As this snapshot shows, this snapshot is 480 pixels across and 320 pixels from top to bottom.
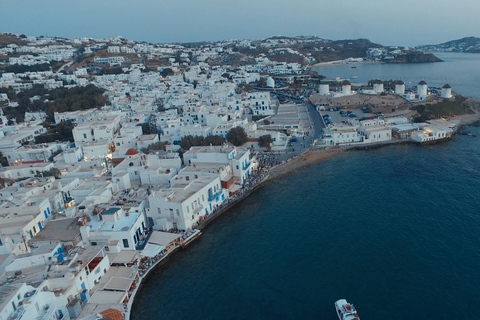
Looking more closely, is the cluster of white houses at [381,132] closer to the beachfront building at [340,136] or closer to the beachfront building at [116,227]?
the beachfront building at [340,136]

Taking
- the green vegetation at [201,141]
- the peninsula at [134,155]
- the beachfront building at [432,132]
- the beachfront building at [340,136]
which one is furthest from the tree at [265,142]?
the beachfront building at [432,132]

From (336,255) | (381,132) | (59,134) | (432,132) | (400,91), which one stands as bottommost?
(336,255)

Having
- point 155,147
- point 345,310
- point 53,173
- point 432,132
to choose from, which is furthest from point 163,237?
point 432,132

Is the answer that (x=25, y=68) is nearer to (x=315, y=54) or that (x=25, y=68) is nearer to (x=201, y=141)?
(x=201, y=141)

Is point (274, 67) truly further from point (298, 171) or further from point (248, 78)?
point (298, 171)

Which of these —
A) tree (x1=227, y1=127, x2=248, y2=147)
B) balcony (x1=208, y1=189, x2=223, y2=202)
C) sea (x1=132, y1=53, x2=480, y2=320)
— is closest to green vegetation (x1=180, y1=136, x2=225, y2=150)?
tree (x1=227, y1=127, x2=248, y2=147)

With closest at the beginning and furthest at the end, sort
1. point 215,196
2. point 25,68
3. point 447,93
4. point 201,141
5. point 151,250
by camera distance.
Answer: point 151,250
point 215,196
point 201,141
point 447,93
point 25,68

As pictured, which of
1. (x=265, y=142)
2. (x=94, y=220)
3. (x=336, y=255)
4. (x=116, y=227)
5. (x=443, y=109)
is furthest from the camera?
(x=443, y=109)
